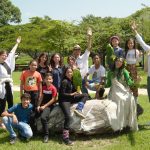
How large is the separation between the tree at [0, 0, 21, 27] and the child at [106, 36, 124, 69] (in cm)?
5259

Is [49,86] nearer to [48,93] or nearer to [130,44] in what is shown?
[48,93]

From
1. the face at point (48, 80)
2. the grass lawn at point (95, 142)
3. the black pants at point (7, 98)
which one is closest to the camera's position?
the grass lawn at point (95, 142)

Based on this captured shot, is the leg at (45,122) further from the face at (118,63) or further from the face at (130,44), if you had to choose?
the face at (130,44)

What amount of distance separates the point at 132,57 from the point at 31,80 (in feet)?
8.22

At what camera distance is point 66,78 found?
7.88 metres

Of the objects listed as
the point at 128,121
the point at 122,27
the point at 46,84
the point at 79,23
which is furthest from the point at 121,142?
the point at 79,23

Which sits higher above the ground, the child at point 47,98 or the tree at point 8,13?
the tree at point 8,13

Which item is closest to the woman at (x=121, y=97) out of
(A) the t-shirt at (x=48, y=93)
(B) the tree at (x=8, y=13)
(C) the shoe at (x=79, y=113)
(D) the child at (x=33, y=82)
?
(C) the shoe at (x=79, y=113)

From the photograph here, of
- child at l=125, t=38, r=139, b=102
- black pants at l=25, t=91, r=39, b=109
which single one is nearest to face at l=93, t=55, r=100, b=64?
child at l=125, t=38, r=139, b=102

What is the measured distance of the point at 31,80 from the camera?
26.3ft

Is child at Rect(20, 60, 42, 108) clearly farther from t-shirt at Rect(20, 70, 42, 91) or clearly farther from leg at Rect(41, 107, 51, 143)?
leg at Rect(41, 107, 51, 143)

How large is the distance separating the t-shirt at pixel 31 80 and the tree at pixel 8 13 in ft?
173

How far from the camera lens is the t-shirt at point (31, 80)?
315 inches

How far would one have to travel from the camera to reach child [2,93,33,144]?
7.46m
